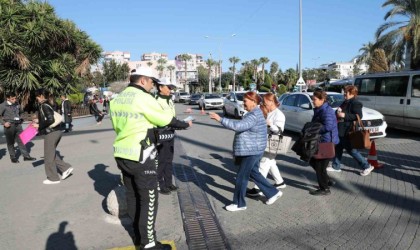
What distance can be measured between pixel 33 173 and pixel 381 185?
22.4ft

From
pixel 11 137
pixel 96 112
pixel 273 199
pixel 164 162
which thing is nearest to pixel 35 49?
pixel 96 112

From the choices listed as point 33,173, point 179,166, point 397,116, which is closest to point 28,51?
point 33,173

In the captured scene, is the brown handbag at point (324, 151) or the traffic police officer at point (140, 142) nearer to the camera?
the traffic police officer at point (140, 142)

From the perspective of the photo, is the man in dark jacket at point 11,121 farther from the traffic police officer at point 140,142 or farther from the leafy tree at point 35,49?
the leafy tree at point 35,49

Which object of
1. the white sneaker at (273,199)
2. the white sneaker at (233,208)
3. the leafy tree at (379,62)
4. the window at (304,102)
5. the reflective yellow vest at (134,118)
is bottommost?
the white sneaker at (233,208)

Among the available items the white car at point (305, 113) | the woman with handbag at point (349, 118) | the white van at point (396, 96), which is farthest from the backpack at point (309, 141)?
the white van at point (396, 96)

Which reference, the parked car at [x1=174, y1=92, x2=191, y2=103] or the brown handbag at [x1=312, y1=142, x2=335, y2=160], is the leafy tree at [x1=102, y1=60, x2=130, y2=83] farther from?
the brown handbag at [x1=312, y1=142, x2=335, y2=160]

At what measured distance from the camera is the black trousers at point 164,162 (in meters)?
5.36

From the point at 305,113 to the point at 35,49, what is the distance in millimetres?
13291

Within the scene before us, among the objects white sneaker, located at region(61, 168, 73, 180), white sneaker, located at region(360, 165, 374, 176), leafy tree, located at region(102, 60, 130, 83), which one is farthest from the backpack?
leafy tree, located at region(102, 60, 130, 83)

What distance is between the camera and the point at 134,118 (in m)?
3.18

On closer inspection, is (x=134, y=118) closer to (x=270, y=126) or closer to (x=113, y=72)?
(x=270, y=126)

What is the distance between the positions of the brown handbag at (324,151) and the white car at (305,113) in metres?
4.69

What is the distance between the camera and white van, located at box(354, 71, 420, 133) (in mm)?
10094
